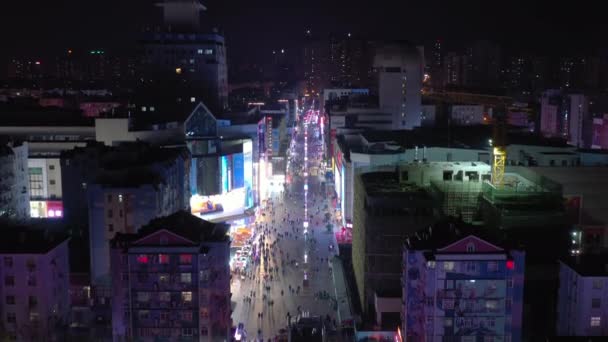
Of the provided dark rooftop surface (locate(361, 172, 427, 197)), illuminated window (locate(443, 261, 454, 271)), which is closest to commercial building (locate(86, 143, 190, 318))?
dark rooftop surface (locate(361, 172, 427, 197))

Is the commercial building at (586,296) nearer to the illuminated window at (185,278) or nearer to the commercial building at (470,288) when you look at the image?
the commercial building at (470,288)

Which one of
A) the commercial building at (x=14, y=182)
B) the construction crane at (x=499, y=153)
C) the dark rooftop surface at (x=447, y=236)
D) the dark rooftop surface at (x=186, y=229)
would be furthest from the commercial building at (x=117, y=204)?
the construction crane at (x=499, y=153)

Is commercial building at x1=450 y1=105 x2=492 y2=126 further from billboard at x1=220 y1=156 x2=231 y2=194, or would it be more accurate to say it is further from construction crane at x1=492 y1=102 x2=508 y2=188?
construction crane at x1=492 y1=102 x2=508 y2=188

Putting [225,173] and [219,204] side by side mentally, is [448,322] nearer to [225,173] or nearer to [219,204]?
[219,204]

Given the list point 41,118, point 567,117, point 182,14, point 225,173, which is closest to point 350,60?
point 567,117

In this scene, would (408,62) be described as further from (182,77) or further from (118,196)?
(118,196)
